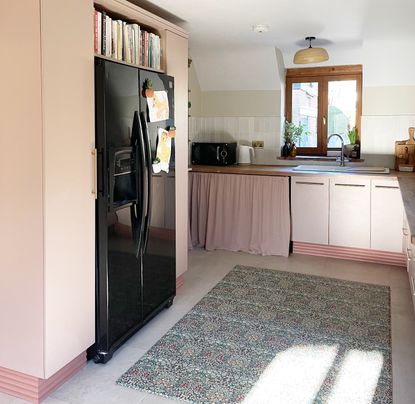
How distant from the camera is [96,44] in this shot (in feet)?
7.63

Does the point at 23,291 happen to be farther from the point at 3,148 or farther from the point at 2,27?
the point at 2,27

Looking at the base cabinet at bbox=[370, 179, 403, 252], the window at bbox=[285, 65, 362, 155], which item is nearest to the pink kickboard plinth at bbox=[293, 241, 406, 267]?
the base cabinet at bbox=[370, 179, 403, 252]

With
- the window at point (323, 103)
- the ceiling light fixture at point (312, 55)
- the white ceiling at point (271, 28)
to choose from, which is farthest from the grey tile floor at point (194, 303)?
the white ceiling at point (271, 28)

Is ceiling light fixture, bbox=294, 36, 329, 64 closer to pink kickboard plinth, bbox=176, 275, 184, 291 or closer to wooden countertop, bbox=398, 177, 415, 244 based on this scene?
wooden countertop, bbox=398, 177, 415, 244

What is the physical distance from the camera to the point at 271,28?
370cm

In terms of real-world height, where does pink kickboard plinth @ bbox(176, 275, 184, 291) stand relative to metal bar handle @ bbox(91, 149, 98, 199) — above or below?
below

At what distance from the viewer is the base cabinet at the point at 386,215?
4.03 meters

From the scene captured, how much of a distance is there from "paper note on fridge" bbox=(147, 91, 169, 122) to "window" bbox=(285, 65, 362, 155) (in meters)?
2.63

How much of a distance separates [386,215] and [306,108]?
163 cm

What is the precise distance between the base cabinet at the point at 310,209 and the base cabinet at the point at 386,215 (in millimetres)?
427

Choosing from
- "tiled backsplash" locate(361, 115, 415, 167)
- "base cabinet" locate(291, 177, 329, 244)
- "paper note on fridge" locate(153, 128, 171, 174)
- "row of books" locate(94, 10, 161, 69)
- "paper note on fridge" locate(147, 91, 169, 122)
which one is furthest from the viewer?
"tiled backsplash" locate(361, 115, 415, 167)

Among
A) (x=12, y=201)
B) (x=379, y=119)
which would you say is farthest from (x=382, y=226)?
(x=12, y=201)

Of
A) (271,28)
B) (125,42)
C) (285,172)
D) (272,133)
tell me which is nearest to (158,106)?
(125,42)

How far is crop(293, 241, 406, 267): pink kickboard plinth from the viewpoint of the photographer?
13.5ft
